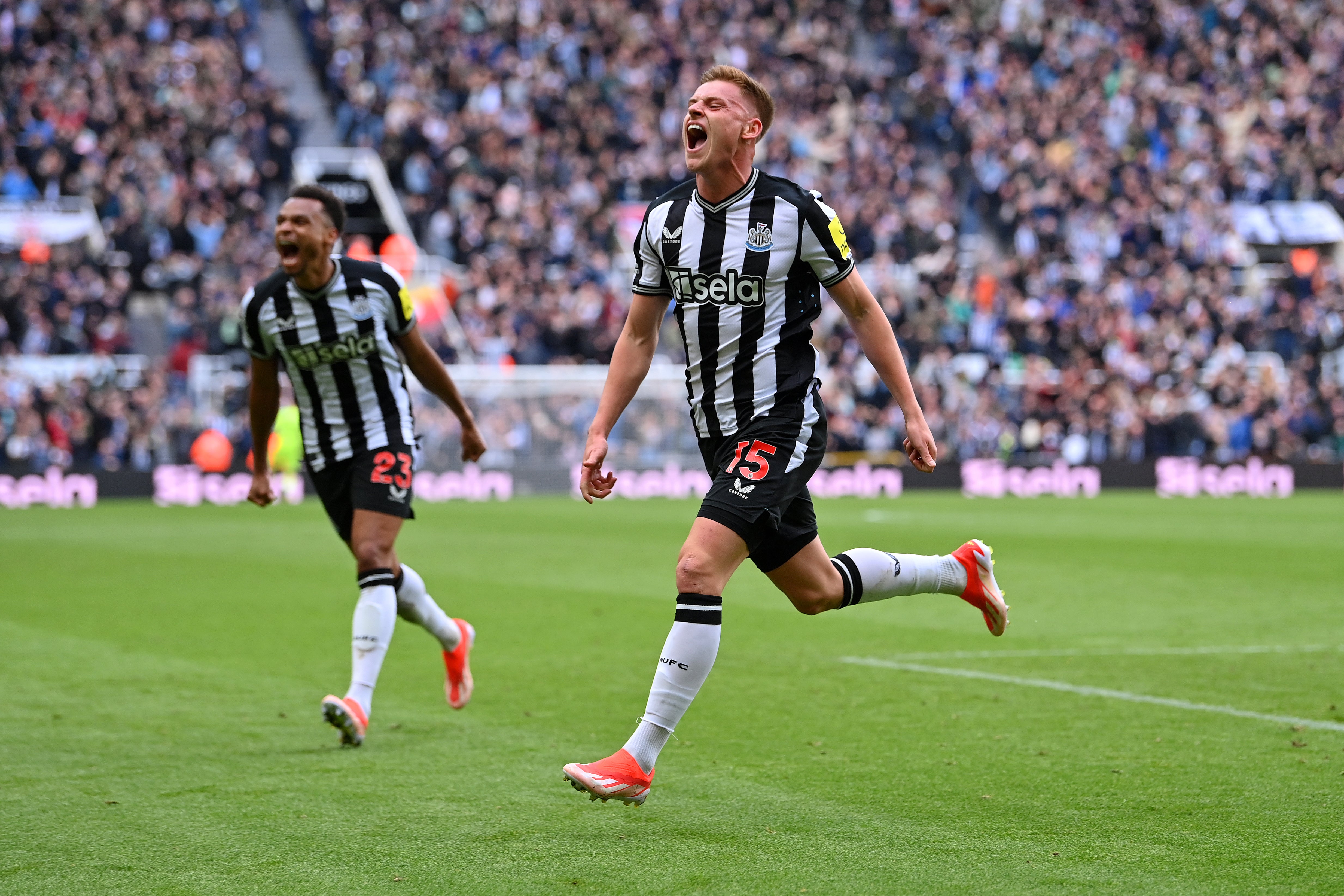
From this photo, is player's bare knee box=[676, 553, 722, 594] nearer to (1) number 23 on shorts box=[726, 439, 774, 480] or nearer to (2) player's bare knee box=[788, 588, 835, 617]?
(1) number 23 on shorts box=[726, 439, 774, 480]

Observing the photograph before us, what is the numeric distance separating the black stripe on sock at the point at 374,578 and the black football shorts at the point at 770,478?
1965 millimetres

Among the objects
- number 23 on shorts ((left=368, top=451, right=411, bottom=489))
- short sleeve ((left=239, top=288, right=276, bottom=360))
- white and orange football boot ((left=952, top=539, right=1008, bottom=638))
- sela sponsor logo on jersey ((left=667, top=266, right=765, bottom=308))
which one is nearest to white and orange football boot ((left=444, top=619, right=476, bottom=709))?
number 23 on shorts ((left=368, top=451, right=411, bottom=489))

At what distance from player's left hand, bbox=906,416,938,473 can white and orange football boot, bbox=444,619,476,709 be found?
2707 mm

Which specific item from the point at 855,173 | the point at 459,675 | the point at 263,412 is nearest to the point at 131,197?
the point at 855,173

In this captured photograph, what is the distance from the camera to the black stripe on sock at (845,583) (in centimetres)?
550

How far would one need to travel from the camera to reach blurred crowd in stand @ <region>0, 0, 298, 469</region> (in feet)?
83.1

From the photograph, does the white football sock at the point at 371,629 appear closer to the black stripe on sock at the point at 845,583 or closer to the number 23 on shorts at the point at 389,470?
the number 23 on shorts at the point at 389,470

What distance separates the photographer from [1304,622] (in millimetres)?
10250

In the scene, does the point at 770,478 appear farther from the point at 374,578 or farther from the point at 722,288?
the point at 374,578

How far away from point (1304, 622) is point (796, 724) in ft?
16.5

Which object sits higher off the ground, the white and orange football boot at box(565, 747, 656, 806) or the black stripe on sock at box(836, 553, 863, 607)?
the black stripe on sock at box(836, 553, 863, 607)

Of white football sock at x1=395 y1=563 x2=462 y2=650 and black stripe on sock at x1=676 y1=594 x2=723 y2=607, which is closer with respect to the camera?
black stripe on sock at x1=676 y1=594 x2=723 y2=607

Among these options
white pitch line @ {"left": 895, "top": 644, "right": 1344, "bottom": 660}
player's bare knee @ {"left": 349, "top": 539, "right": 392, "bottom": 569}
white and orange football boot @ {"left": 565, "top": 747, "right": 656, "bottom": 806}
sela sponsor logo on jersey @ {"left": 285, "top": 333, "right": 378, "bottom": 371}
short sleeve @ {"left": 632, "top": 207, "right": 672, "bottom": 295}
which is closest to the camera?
white and orange football boot @ {"left": 565, "top": 747, "right": 656, "bottom": 806}

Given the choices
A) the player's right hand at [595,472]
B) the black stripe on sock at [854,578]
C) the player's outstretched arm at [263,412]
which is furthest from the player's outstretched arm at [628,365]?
the player's outstretched arm at [263,412]
